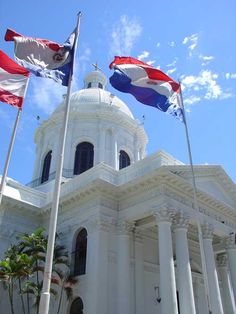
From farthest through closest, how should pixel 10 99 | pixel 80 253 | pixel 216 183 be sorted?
pixel 216 183 < pixel 80 253 < pixel 10 99

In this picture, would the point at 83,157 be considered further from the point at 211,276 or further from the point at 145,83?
the point at 145,83

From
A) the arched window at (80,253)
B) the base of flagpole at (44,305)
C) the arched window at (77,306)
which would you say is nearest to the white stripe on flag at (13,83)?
the base of flagpole at (44,305)

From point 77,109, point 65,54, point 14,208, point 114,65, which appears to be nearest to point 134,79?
point 114,65

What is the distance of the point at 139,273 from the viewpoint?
A: 18.4 metres

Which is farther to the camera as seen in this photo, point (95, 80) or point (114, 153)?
point (95, 80)

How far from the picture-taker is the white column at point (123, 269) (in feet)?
53.6

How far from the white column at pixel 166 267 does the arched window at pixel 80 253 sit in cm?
457

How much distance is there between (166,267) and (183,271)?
1.25 metres

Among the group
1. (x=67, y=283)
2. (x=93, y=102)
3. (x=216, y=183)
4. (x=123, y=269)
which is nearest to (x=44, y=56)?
(x=123, y=269)

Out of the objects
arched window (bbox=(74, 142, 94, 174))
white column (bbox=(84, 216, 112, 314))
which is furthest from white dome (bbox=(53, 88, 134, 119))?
white column (bbox=(84, 216, 112, 314))

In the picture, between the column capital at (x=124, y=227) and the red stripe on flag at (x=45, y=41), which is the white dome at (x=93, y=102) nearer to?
the column capital at (x=124, y=227)

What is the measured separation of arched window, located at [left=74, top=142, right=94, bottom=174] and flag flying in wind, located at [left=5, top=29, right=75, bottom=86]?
52.2 feet

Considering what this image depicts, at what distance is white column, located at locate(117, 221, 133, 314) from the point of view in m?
16.3

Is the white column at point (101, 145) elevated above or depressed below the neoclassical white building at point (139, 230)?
above
